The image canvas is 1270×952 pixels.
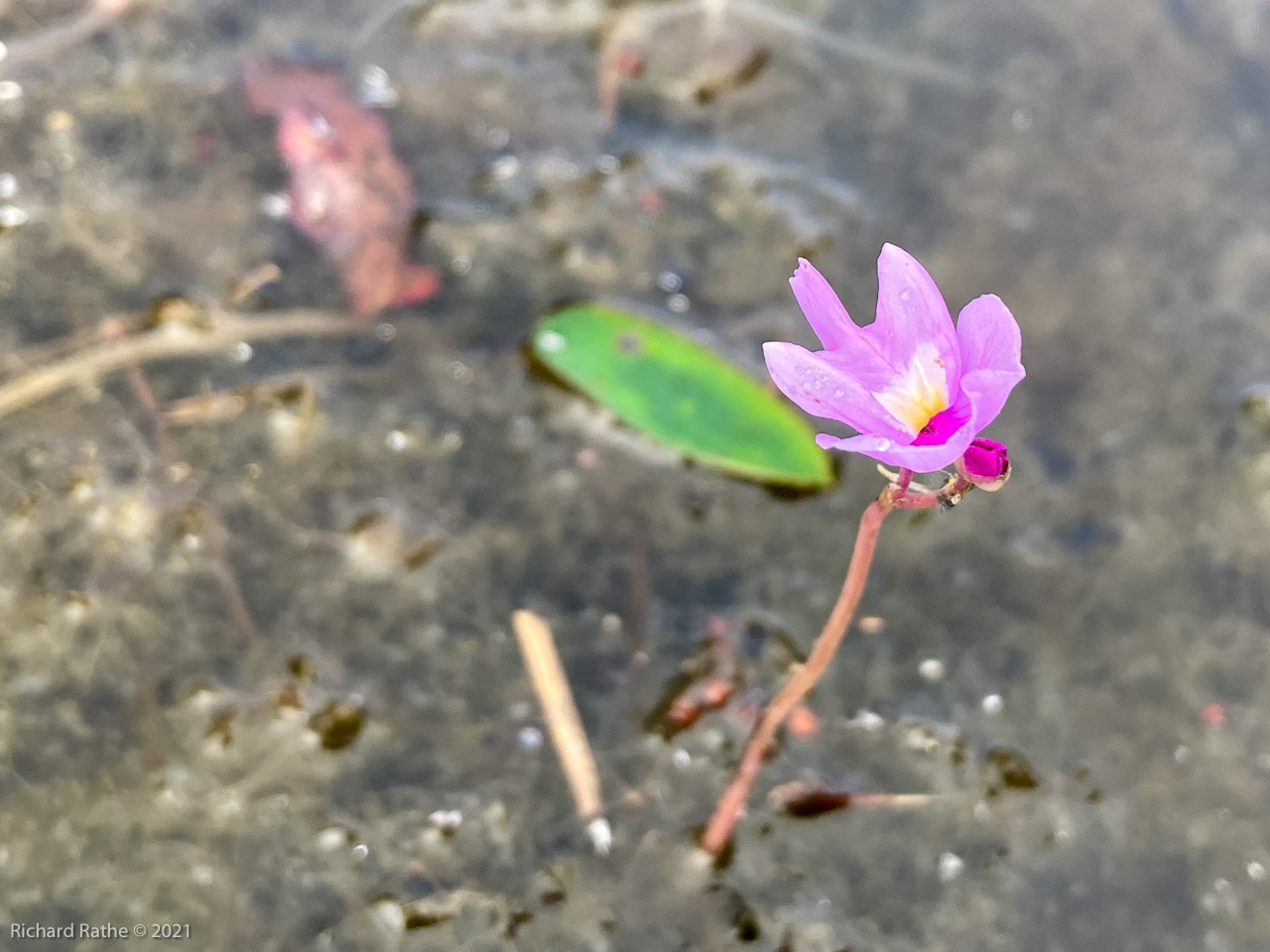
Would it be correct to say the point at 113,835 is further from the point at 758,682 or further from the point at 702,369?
the point at 702,369

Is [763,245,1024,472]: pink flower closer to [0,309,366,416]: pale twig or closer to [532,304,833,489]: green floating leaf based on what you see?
[532,304,833,489]: green floating leaf

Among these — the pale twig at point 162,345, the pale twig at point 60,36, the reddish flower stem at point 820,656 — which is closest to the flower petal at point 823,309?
the reddish flower stem at point 820,656

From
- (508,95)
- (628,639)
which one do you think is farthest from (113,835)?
(508,95)

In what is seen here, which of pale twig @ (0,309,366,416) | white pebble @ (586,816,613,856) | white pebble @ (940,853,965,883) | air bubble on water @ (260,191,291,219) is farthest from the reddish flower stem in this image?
air bubble on water @ (260,191,291,219)

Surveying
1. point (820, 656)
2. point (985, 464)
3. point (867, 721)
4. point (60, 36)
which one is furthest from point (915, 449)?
point (60, 36)

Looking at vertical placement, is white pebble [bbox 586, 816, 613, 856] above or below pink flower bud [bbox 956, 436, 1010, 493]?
below

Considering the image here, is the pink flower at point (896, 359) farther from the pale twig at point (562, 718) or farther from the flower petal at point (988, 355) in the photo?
the pale twig at point (562, 718)
